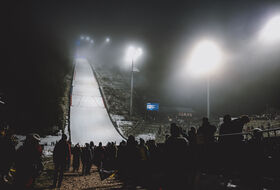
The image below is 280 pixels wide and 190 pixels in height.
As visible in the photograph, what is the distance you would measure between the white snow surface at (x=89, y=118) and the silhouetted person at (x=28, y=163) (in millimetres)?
16485

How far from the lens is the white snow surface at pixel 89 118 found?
71.2 feet

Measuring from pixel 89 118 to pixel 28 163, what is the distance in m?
23.4

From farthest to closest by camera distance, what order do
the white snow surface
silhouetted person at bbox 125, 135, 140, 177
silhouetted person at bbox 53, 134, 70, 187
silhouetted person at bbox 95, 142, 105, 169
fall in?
the white snow surface → silhouetted person at bbox 95, 142, 105, 169 → silhouetted person at bbox 53, 134, 70, 187 → silhouetted person at bbox 125, 135, 140, 177

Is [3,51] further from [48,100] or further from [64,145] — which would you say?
[64,145]

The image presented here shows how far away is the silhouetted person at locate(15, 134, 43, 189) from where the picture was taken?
4.07 m

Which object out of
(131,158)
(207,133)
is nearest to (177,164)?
(131,158)

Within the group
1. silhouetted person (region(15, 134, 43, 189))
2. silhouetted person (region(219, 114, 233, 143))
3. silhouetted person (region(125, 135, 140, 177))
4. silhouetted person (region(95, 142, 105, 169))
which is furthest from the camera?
silhouetted person (region(95, 142, 105, 169))

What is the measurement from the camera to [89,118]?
88.5 ft

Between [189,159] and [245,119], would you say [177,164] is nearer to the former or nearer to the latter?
[189,159]

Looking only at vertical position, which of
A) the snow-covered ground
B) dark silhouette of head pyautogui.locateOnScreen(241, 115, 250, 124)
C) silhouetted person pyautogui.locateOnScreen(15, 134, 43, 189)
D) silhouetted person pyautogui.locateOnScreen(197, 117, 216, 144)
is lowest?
the snow-covered ground

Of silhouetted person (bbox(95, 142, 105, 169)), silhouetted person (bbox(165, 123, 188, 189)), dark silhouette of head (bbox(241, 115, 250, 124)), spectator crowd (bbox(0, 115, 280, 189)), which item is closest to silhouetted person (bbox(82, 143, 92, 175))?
silhouetted person (bbox(95, 142, 105, 169))

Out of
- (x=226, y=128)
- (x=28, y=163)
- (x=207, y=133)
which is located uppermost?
(x=226, y=128)

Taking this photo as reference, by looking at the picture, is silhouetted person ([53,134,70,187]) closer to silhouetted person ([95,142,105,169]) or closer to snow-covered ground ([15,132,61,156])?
silhouetted person ([95,142,105,169])

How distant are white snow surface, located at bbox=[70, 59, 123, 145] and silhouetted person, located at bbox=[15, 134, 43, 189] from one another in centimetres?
1649
